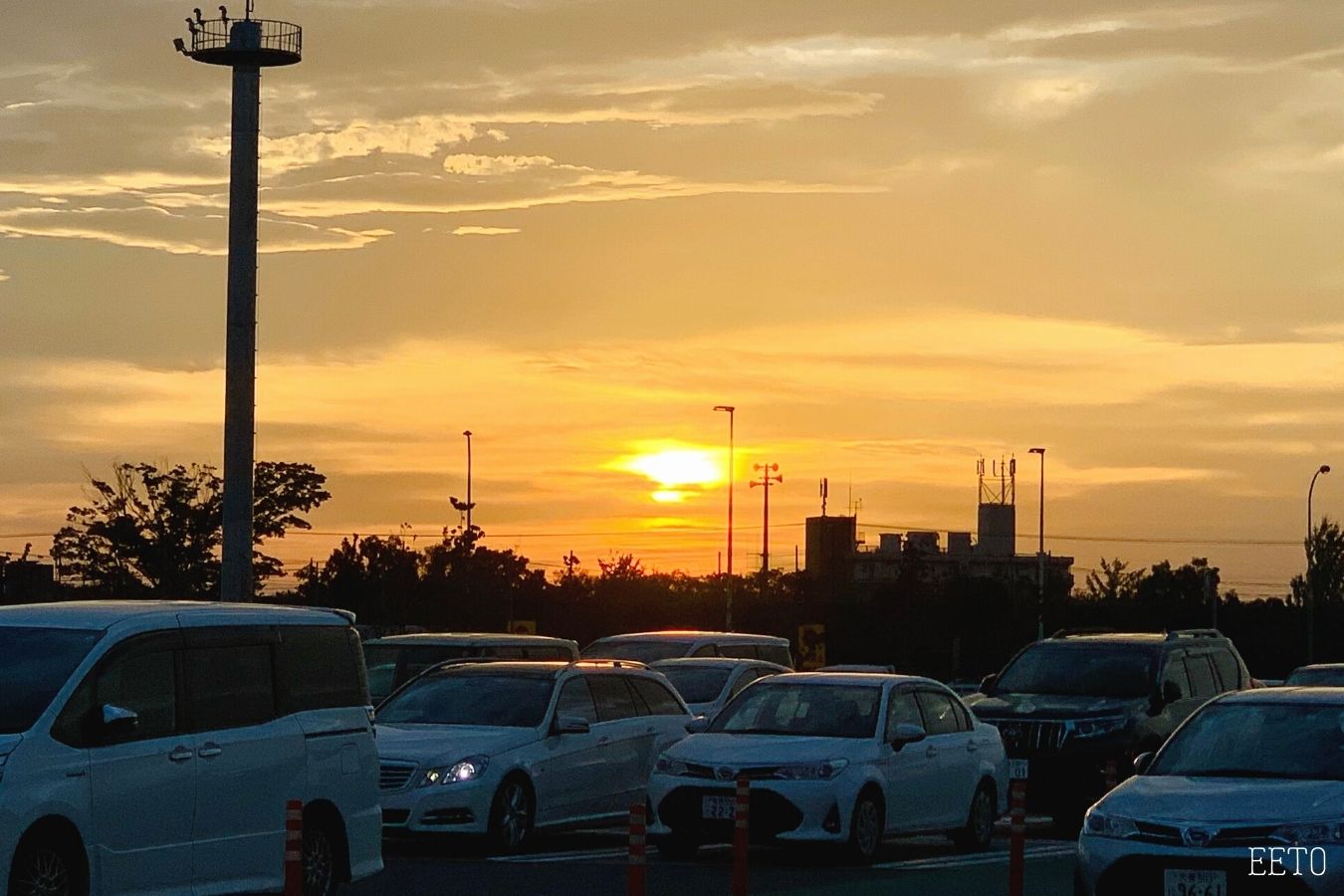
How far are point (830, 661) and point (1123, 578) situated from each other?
60.9 m

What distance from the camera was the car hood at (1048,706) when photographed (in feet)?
76.5

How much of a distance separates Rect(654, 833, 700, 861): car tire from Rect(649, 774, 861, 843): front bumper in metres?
0.07

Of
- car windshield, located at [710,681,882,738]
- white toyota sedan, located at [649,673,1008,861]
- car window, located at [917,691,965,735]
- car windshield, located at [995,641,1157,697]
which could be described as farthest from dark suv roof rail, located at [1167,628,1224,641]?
car windshield, located at [710,681,882,738]

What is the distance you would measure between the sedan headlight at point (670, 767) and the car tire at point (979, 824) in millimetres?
3311

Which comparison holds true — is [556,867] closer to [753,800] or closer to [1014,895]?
[753,800]

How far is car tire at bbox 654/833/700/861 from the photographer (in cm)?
1872

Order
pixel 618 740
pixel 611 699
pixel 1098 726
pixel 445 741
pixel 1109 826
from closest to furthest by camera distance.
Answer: pixel 1109 826 → pixel 445 741 → pixel 618 740 → pixel 611 699 → pixel 1098 726

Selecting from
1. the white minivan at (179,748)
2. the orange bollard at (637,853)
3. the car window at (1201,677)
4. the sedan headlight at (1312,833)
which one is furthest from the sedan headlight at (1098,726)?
the orange bollard at (637,853)

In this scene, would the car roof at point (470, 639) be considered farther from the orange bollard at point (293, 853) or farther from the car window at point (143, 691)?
the orange bollard at point (293, 853)

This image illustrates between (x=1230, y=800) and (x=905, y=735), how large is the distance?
6.36 m

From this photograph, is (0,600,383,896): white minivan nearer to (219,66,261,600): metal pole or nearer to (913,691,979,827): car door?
(913,691,979,827): car door

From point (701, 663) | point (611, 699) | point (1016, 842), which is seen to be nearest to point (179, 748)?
point (1016, 842)

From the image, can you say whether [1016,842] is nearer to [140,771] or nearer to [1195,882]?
[1195,882]

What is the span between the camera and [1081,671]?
24.4 m
